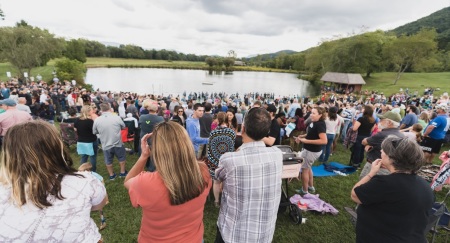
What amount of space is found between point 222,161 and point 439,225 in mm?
3442

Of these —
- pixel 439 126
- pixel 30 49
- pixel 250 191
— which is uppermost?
pixel 30 49

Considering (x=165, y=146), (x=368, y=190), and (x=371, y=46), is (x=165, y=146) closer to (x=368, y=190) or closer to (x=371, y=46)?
(x=368, y=190)

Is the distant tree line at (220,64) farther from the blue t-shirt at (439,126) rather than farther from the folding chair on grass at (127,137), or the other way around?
the blue t-shirt at (439,126)

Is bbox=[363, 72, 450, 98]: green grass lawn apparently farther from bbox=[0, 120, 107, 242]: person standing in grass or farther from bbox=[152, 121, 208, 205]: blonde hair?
bbox=[0, 120, 107, 242]: person standing in grass

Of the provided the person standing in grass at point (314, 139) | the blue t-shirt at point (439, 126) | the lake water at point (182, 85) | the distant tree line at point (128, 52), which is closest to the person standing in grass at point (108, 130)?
the person standing in grass at point (314, 139)

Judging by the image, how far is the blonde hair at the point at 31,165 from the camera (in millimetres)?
1202

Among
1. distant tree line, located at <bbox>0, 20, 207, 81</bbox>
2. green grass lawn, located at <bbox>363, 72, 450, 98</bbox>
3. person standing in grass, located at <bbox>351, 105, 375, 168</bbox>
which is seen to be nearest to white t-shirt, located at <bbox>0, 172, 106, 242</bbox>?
person standing in grass, located at <bbox>351, 105, 375, 168</bbox>

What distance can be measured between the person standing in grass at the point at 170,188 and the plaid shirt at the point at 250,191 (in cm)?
28

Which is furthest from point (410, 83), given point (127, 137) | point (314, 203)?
point (127, 137)

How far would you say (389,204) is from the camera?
1771 mm

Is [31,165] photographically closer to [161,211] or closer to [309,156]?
[161,211]

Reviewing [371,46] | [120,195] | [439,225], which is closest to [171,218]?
[120,195]

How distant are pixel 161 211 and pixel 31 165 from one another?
2.62ft

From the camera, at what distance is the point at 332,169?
19.5ft
